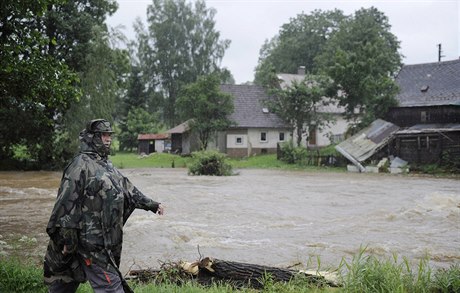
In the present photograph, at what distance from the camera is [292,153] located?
39250 mm

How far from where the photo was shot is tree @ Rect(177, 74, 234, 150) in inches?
1695

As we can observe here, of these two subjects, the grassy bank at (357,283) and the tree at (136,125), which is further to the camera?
the tree at (136,125)

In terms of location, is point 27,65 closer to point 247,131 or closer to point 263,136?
point 247,131

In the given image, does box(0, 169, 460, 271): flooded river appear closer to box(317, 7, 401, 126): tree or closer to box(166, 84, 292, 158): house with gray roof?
box(317, 7, 401, 126): tree

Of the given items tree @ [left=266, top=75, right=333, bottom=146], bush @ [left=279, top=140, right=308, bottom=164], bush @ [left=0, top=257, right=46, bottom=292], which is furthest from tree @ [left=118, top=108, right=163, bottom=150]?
bush @ [left=0, top=257, right=46, bottom=292]

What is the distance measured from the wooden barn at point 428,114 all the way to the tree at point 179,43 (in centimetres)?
2367

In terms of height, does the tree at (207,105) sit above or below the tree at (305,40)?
below

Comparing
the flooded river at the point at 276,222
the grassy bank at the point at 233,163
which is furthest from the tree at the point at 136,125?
the flooded river at the point at 276,222

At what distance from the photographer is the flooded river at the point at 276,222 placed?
9.91 meters

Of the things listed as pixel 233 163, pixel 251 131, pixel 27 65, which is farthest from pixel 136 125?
pixel 27 65

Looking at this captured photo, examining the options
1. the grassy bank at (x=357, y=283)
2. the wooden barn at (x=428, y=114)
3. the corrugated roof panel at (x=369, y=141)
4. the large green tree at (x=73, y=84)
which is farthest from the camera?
the corrugated roof panel at (x=369, y=141)

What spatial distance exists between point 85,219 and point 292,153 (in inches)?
1406

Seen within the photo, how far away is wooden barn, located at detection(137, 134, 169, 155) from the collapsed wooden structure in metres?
46.5

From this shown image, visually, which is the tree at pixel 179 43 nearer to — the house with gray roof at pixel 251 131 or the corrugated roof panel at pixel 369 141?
the house with gray roof at pixel 251 131
